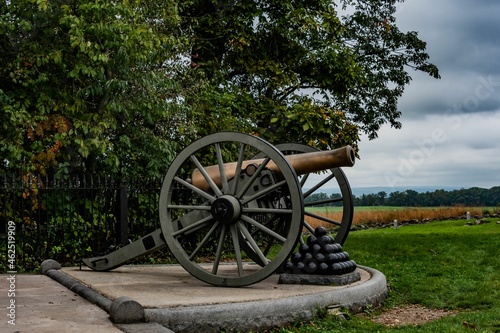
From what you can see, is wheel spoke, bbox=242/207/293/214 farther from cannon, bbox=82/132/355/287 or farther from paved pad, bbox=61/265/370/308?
paved pad, bbox=61/265/370/308

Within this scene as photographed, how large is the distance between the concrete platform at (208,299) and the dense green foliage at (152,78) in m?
3.71

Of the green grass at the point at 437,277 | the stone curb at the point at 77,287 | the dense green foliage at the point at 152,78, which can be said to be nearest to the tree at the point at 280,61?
the dense green foliage at the point at 152,78

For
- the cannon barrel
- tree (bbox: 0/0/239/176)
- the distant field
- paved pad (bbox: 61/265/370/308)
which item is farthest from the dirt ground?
the distant field

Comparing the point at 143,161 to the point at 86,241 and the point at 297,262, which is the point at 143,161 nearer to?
the point at 86,241

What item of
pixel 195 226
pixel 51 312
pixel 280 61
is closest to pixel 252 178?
pixel 195 226

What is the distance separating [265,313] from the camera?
20.6 ft

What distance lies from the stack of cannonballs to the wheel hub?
95 centimetres

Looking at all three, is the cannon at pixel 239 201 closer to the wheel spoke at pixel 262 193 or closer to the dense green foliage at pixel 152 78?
the wheel spoke at pixel 262 193

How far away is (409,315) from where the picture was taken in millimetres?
7801

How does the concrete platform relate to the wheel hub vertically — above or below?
below

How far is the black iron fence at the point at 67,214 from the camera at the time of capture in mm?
11352

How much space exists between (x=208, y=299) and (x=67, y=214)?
6237 mm

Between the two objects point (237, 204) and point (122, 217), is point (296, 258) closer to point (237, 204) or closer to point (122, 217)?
point (237, 204)

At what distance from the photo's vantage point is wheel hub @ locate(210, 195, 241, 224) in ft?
24.6
